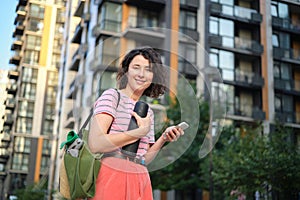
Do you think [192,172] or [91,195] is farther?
[192,172]

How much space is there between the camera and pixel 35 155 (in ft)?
54.6

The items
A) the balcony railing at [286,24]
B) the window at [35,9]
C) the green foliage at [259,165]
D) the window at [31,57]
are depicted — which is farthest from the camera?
the window at [31,57]

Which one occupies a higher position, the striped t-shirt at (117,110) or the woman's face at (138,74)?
the woman's face at (138,74)

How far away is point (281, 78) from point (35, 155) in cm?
897

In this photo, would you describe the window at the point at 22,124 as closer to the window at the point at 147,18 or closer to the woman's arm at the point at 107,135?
the window at the point at 147,18

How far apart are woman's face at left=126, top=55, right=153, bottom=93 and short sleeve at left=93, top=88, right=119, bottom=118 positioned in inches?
2.9

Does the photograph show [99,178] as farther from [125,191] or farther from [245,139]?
[245,139]

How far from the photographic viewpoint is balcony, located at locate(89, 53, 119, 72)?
137cm

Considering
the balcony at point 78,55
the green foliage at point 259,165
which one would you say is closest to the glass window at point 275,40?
the green foliage at point 259,165

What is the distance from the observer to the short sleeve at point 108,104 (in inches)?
43.6

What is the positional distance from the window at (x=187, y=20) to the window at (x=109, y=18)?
5.38 ft

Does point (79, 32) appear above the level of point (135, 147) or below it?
above

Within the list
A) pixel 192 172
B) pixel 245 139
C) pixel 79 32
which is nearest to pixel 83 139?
pixel 245 139

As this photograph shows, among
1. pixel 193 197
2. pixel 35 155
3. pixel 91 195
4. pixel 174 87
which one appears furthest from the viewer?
pixel 35 155
